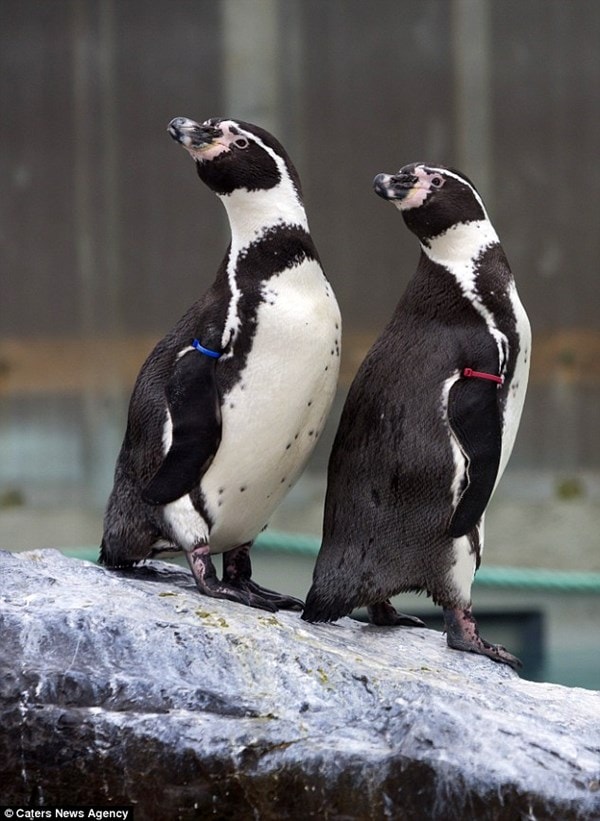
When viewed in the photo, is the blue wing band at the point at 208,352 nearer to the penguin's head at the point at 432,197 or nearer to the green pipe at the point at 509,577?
the penguin's head at the point at 432,197

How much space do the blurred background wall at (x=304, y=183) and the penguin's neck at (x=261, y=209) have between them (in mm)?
2150

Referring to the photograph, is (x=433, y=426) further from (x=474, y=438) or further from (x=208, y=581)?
(x=208, y=581)

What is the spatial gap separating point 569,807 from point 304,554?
8.46 ft

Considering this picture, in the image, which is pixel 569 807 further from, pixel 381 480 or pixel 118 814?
pixel 381 480

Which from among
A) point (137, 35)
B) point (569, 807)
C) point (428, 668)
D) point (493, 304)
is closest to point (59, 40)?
point (137, 35)

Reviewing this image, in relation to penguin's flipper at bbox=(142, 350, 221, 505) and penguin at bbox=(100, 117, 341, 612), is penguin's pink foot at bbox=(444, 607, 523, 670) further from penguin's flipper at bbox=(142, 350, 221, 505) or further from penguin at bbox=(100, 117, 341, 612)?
penguin's flipper at bbox=(142, 350, 221, 505)

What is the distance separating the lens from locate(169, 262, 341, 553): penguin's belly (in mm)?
2535

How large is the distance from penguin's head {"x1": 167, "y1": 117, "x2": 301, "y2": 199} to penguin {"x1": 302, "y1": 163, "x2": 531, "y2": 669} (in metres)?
0.21

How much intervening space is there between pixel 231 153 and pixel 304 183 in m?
2.31

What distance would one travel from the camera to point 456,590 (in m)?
2.57

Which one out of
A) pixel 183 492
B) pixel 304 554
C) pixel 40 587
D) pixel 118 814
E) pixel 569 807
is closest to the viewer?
pixel 569 807

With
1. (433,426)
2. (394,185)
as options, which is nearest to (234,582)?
(433,426)

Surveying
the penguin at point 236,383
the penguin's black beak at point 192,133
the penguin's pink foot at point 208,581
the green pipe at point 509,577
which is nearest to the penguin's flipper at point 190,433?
the penguin at point 236,383

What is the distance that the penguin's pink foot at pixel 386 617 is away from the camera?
9.09 ft
